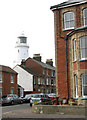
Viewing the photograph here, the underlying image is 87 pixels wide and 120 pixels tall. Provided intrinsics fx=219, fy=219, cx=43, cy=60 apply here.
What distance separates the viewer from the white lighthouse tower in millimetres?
75438

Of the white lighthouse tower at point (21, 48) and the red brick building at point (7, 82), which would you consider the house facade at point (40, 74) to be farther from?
the white lighthouse tower at point (21, 48)

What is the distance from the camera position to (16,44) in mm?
76688

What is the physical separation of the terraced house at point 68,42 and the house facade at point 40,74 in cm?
3105

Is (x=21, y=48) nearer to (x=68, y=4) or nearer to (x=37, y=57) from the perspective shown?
(x=37, y=57)

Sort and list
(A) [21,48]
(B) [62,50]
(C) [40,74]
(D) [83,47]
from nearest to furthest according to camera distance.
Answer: (D) [83,47], (B) [62,50], (C) [40,74], (A) [21,48]

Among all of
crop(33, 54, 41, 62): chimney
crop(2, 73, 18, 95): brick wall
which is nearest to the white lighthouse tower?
crop(33, 54, 41, 62): chimney

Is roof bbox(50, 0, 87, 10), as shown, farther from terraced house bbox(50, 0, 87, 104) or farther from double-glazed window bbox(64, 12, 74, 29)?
double-glazed window bbox(64, 12, 74, 29)

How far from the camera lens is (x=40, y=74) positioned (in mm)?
58406

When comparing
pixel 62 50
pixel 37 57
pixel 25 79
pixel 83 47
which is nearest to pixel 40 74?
pixel 25 79

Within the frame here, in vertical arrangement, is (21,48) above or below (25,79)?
above

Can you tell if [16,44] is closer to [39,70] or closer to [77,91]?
[39,70]

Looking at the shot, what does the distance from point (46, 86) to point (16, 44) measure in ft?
77.0

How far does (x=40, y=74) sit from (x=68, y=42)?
117 feet

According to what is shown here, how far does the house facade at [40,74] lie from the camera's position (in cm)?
5606
